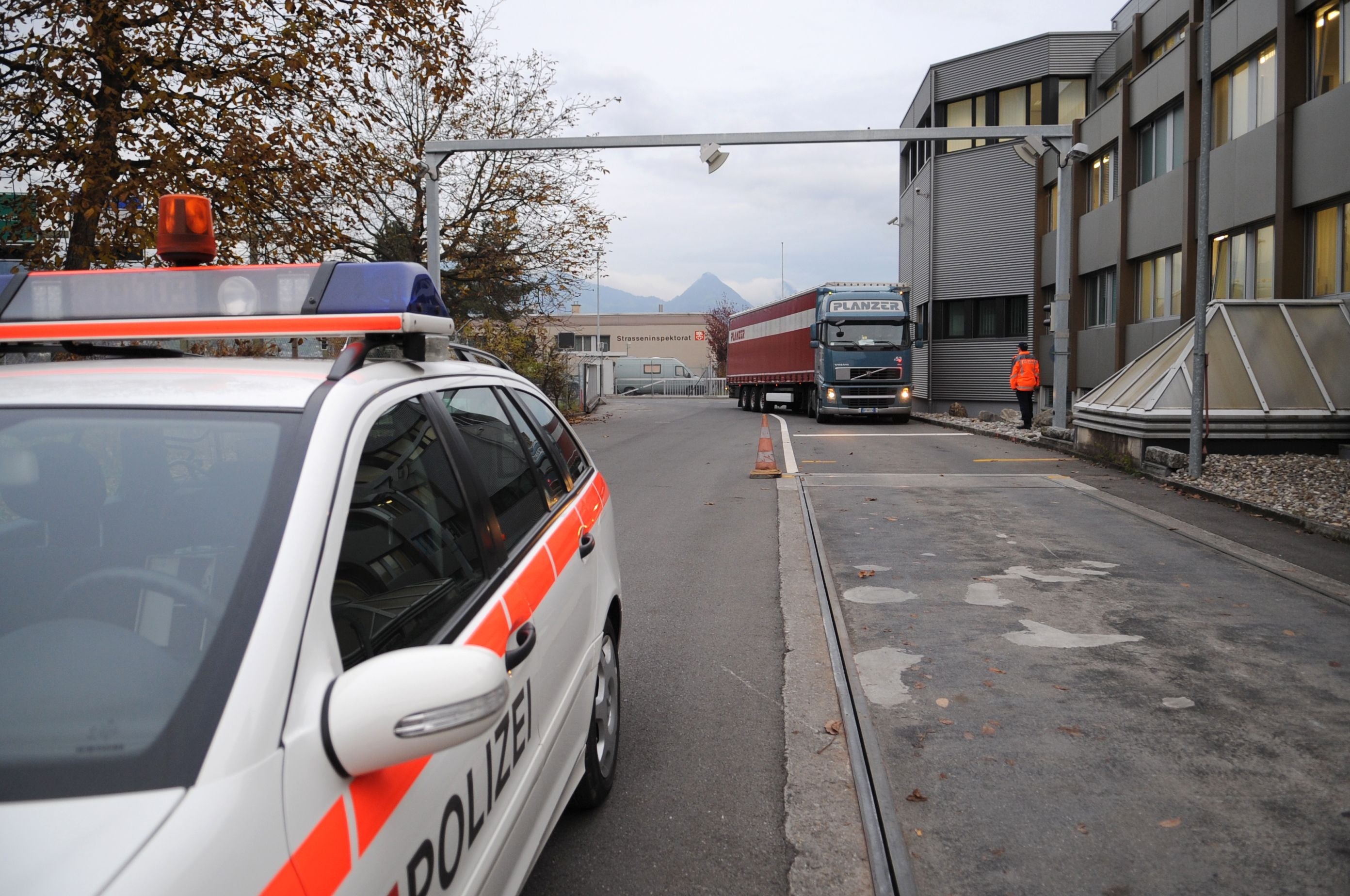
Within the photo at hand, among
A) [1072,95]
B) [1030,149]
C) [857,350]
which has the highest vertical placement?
[1072,95]

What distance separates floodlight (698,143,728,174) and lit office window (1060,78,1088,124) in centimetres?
1859

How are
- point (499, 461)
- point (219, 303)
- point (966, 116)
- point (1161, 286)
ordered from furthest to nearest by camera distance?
A: point (966, 116)
point (1161, 286)
point (499, 461)
point (219, 303)

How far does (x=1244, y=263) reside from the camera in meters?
19.5

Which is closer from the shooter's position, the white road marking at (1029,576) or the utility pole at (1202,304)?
the white road marking at (1029,576)

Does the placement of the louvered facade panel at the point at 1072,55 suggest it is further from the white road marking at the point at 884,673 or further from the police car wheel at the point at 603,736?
the police car wheel at the point at 603,736

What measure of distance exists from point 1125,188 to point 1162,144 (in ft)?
5.45

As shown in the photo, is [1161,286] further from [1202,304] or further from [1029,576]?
[1029,576]

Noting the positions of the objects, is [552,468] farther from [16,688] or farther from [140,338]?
[16,688]

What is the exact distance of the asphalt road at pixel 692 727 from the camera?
340 centimetres

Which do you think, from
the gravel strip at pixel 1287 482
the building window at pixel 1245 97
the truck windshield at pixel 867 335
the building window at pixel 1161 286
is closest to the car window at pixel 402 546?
the gravel strip at pixel 1287 482

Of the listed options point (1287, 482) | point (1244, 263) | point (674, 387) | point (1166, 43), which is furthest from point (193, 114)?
point (674, 387)

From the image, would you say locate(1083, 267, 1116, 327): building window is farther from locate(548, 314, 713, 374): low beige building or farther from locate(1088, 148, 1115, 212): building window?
locate(548, 314, 713, 374): low beige building

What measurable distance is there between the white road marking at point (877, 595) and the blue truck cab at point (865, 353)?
2131cm

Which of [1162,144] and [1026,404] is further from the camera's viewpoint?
[1026,404]
